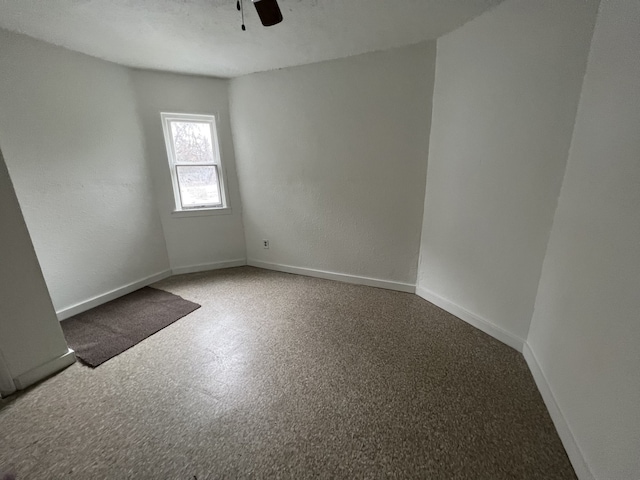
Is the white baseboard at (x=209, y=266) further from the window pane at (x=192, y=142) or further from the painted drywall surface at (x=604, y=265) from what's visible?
the painted drywall surface at (x=604, y=265)

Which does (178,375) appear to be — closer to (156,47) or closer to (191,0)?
(191,0)

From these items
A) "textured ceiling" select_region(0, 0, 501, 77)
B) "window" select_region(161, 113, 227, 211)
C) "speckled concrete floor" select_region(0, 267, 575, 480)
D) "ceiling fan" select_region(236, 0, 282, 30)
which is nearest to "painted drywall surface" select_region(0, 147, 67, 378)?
"speckled concrete floor" select_region(0, 267, 575, 480)

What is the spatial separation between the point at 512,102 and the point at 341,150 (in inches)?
56.7

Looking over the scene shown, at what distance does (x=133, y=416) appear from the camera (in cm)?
135

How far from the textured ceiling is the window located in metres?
0.67

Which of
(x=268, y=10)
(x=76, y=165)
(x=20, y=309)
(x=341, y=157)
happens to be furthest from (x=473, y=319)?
(x=76, y=165)

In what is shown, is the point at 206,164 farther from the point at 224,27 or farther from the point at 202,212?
the point at 224,27

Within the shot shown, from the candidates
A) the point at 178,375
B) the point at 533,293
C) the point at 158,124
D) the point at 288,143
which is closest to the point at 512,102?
the point at 533,293

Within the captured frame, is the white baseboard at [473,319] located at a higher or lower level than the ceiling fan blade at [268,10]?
lower

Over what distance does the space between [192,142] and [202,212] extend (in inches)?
34.4

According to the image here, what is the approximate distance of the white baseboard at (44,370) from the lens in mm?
1517

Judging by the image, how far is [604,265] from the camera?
39.9 inches

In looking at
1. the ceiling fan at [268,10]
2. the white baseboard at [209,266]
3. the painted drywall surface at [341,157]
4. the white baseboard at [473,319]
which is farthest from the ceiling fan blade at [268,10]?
the white baseboard at [209,266]

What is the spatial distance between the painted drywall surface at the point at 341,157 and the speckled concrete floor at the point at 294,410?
0.95 metres
